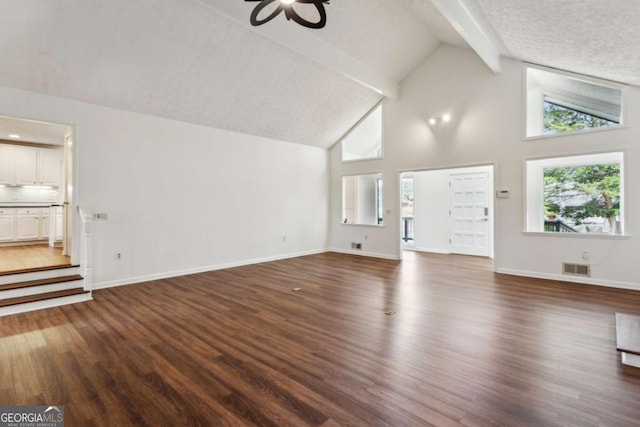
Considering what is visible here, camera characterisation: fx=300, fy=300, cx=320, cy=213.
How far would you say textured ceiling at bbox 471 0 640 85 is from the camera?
9.62 feet

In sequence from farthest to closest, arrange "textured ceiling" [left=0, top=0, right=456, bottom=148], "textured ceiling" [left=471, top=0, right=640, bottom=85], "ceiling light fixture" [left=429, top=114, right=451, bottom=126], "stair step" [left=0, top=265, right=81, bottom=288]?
"ceiling light fixture" [left=429, top=114, right=451, bottom=126] → "stair step" [left=0, top=265, right=81, bottom=288] → "textured ceiling" [left=0, top=0, right=456, bottom=148] → "textured ceiling" [left=471, top=0, right=640, bottom=85]

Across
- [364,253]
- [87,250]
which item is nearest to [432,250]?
[364,253]

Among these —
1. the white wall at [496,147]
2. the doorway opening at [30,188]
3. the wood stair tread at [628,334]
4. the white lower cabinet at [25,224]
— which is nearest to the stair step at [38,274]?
the doorway opening at [30,188]

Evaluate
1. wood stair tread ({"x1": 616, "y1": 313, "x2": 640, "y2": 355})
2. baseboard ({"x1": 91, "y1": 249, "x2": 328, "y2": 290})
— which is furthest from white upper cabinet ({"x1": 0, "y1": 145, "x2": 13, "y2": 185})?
wood stair tread ({"x1": 616, "y1": 313, "x2": 640, "y2": 355})

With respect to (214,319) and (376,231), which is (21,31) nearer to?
(214,319)

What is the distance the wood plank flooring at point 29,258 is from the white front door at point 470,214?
8.32 meters

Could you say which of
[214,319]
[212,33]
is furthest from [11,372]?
[212,33]

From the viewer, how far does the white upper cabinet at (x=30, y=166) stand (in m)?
6.88

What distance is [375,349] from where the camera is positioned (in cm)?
267

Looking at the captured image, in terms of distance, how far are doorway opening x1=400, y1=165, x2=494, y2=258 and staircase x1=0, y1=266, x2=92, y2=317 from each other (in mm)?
6161

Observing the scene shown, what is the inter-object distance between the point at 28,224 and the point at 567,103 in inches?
455

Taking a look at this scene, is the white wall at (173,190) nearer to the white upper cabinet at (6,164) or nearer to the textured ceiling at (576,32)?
the white upper cabinet at (6,164)

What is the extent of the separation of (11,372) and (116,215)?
294 centimetres

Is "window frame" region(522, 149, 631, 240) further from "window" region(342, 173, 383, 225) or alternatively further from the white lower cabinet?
the white lower cabinet
